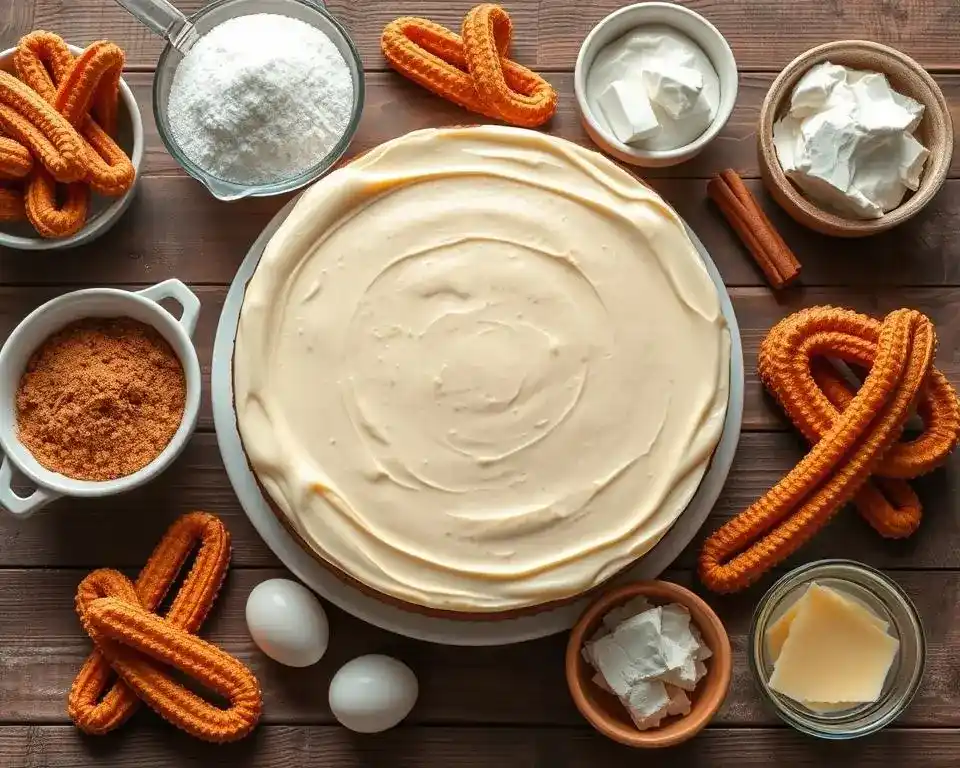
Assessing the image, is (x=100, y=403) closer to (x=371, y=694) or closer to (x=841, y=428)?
(x=371, y=694)

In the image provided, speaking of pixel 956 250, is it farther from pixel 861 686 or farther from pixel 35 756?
pixel 35 756

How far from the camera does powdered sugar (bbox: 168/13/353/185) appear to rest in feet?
4.07

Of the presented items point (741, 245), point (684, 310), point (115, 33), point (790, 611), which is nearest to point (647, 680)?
point (790, 611)

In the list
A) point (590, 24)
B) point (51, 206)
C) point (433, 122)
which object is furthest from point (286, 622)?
point (590, 24)

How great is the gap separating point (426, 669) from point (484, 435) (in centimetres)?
34

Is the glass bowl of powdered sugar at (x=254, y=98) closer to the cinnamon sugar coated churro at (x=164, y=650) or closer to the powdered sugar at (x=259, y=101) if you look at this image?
the powdered sugar at (x=259, y=101)

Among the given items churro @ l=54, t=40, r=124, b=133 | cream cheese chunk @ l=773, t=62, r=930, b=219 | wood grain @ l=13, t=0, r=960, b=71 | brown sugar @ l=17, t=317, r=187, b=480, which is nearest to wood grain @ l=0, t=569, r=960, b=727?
brown sugar @ l=17, t=317, r=187, b=480

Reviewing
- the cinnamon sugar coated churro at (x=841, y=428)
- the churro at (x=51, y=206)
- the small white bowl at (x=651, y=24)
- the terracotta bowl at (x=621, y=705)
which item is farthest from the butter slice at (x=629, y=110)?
the churro at (x=51, y=206)

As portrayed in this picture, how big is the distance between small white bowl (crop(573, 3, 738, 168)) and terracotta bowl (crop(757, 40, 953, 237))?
0.18ft

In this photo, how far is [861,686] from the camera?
1221 mm

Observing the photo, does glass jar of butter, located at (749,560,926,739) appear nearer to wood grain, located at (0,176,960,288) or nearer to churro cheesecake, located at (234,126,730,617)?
churro cheesecake, located at (234,126,730,617)

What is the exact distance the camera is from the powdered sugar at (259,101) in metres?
1.24

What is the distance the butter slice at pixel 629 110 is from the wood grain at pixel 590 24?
12 cm

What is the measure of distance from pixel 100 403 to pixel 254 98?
40cm
